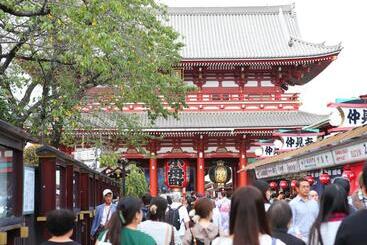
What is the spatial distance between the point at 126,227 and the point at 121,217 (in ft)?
0.31

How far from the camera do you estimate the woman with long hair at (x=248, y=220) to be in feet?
12.9

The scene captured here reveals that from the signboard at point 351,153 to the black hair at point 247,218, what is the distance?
9.26 metres

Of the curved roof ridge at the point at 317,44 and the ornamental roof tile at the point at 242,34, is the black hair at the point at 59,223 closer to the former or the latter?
the ornamental roof tile at the point at 242,34

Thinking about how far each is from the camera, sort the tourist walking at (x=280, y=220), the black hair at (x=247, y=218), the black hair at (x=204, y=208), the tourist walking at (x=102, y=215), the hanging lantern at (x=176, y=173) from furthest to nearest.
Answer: the hanging lantern at (x=176, y=173) → the tourist walking at (x=102, y=215) → the black hair at (x=204, y=208) → the tourist walking at (x=280, y=220) → the black hair at (x=247, y=218)

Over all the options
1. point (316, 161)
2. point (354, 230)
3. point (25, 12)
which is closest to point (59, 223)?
point (354, 230)

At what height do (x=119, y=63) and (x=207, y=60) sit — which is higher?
(x=207, y=60)

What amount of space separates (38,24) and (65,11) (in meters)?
1.54

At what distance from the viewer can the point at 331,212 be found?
5352mm

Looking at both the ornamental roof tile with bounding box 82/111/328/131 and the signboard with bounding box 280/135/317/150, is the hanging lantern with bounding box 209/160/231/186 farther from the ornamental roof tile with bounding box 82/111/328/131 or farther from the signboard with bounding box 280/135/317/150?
the signboard with bounding box 280/135/317/150

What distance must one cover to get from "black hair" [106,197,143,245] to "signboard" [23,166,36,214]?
3.30 metres

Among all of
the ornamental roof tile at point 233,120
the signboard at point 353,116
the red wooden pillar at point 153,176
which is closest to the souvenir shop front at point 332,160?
the signboard at point 353,116

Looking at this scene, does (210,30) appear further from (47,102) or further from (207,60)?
(47,102)

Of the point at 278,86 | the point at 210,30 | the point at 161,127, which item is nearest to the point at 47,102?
the point at 161,127

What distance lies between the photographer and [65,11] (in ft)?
32.4
